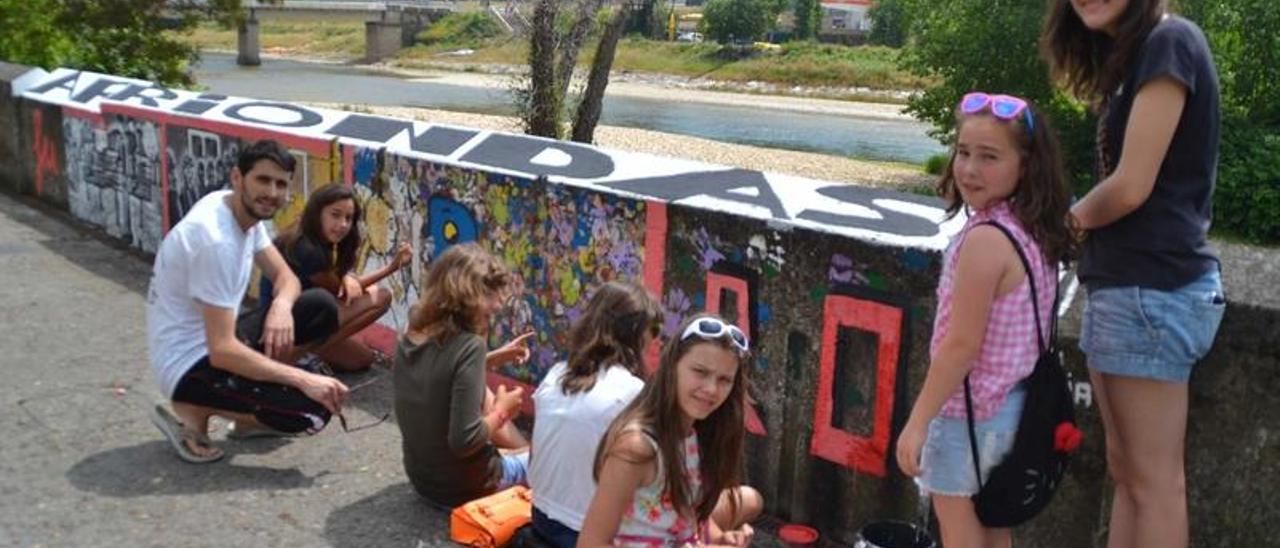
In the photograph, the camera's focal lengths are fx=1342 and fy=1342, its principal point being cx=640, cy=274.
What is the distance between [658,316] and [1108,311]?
136 cm

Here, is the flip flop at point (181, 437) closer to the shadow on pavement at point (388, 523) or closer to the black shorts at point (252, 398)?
the black shorts at point (252, 398)

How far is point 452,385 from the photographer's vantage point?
4508 mm

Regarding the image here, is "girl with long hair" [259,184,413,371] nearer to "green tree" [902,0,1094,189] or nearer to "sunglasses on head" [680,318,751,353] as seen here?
"sunglasses on head" [680,318,751,353]

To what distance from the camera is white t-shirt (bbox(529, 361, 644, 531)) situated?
3.94 meters

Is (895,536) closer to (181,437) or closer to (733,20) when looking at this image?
(181,437)

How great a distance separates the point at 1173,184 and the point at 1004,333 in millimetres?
543

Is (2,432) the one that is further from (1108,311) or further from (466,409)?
(1108,311)

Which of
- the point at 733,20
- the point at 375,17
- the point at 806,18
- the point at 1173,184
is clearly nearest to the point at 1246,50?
the point at 1173,184

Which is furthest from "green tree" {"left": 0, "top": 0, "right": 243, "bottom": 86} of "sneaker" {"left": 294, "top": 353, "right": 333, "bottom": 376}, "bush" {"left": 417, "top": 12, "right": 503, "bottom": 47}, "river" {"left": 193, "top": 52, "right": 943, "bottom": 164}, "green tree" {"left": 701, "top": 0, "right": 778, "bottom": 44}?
"bush" {"left": 417, "top": 12, "right": 503, "bottom": 47}

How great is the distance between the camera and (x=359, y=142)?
6.98 metres

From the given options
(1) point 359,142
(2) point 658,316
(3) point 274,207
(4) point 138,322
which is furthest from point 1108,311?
(4) point 138,322

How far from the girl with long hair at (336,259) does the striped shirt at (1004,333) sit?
3.53 meters

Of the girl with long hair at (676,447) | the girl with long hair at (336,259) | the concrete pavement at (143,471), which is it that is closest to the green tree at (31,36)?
the concrete pavement at (143,471)

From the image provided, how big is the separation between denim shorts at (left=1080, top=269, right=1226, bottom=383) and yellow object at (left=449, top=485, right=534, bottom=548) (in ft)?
6.02
